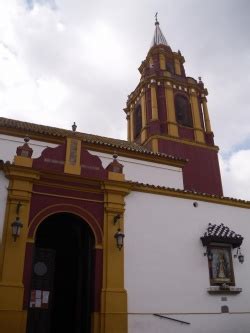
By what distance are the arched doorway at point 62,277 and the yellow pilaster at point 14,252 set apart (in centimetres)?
107

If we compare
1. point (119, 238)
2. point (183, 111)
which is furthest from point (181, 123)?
point (119, 238)

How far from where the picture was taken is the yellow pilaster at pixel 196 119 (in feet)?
71.3

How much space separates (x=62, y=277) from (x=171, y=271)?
11.5 ft

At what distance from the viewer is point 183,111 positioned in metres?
23.0

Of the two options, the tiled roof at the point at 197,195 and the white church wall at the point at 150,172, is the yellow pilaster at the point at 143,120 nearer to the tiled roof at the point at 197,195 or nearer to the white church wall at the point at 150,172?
the white church wall at the point at 150,172

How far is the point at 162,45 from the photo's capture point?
1045 inches

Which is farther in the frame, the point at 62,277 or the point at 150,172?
the point at 150,172

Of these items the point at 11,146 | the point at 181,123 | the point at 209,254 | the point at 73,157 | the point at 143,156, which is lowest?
the point at 209,254

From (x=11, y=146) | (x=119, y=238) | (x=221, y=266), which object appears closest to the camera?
(x=119, y=238)

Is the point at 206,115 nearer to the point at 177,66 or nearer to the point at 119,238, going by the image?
the point at 177,66

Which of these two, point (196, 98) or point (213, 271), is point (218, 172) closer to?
point (196, 98)

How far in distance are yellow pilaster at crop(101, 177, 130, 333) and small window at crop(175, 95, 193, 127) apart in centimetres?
1248

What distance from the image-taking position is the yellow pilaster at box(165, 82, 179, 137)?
21156mm

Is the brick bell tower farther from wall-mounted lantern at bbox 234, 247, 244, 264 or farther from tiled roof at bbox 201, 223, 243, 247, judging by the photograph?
wall-mounted lantern at bbox 234, 247, 244, 264
